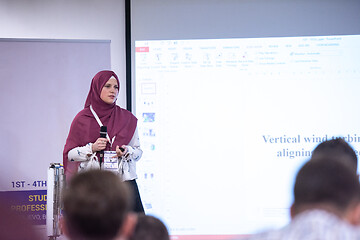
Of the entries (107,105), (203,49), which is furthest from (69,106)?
(203,49)

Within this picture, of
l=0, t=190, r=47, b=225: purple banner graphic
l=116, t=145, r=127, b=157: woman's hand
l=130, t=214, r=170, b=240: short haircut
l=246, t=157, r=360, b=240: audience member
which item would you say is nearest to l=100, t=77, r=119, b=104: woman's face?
l=116, t=145, r=127, b=157: woman's hand

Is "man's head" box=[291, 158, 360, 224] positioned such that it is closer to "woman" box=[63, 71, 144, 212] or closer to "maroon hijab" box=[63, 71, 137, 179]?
"woman" box=[63, 71, 144, 212]

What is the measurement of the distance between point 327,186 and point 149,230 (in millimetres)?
575

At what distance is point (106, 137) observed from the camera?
3.41 meters

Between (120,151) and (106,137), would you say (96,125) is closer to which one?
(106,137)

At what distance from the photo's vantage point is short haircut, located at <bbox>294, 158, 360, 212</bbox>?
1.07m

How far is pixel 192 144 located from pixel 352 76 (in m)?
1.63

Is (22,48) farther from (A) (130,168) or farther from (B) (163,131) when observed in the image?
(A) (130,168)

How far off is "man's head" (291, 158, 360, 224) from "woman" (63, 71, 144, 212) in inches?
91.3

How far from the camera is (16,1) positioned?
4.50 metres

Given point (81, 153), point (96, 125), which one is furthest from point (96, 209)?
point (96, 125)

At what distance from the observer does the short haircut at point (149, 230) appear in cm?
140

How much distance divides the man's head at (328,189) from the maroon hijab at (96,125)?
2.47 metres

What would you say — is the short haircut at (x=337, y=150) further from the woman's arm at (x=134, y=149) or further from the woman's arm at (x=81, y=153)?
the woman's arm at (x=81, y=153)
